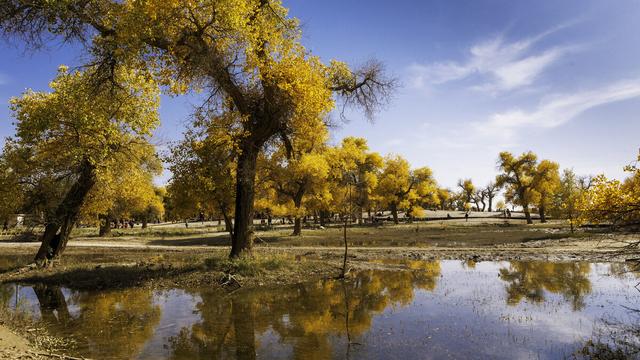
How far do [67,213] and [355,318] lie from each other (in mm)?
18519

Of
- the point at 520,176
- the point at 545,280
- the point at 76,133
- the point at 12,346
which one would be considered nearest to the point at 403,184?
the point at 520,176

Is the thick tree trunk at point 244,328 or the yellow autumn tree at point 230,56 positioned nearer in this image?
the thick tree trunk at point 244,328

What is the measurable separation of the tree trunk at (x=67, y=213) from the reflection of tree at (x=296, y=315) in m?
11.2

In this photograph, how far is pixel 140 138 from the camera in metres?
25.0

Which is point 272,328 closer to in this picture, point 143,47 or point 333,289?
point 333,289

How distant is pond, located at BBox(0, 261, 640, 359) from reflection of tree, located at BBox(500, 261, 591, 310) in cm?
7

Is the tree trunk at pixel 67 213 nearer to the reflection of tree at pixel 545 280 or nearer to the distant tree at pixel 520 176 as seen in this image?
the reflection of tree at pixel 545 280

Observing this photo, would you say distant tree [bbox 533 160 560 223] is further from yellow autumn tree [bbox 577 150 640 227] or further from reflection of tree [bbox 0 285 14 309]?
reflection of tree [bbox 0 285 14 309]

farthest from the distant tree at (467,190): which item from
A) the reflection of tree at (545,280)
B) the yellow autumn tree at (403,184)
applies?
the reflection of tree at (545,280)

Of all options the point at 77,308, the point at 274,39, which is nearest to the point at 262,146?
the point at 274,39

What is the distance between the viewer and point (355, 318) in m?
13.0

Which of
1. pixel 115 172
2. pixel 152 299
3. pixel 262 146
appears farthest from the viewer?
pixel 115 172

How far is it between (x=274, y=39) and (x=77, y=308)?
1319 cm

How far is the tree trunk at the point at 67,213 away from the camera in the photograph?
76.5 ft
